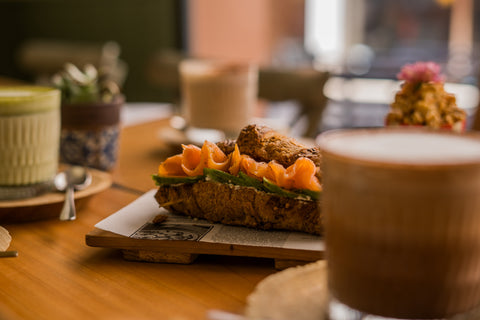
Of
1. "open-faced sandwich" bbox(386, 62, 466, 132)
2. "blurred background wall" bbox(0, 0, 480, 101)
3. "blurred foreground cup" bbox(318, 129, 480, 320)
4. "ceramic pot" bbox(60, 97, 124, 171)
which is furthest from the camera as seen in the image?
"blurred background wall" bbox(0, 0, 480, 101)

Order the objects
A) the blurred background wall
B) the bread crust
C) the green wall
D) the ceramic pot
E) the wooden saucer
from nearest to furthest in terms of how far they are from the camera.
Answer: the bread crust, the wooden saucer, the ceramic pot, the blurred background wall, the green wall

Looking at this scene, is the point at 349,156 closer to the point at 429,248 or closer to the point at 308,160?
the point at 429,248

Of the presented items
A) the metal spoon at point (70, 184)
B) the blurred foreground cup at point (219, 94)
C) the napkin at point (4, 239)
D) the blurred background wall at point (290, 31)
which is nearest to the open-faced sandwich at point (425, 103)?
the blurred foreground cup at point (219, 94)

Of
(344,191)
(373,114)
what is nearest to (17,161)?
(344,191)

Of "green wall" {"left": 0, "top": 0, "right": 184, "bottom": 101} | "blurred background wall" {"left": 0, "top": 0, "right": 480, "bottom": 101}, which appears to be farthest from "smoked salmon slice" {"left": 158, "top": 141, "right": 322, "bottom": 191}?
"green wall" {"left": 0, "top": 0, "right": 184, "bottom": 101}

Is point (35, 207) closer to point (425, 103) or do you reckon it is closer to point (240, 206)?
point (240, 206)

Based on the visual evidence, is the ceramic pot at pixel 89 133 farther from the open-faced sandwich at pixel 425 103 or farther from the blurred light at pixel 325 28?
the blurred light at pixel 325 28

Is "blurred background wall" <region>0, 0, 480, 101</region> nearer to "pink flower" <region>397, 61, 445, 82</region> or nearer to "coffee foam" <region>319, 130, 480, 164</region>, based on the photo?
Result: "pink flower" <region>397, 61, 445, 82</region>
